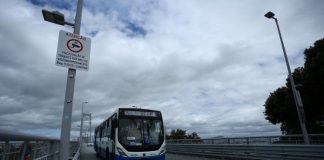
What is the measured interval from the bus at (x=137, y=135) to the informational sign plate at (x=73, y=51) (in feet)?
26.1

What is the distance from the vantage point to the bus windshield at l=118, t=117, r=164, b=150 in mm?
13938

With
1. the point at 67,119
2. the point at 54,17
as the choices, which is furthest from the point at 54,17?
the point at 67,119

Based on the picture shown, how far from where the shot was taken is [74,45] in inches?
257

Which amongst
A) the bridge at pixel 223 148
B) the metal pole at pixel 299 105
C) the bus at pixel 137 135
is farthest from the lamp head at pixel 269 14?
the bus at pixel 137 135

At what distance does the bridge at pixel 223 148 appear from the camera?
3.98 meters

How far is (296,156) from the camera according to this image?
11789 millimetres

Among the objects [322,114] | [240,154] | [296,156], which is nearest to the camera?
[296,156]

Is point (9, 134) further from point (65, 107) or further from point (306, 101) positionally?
point (306, 101)

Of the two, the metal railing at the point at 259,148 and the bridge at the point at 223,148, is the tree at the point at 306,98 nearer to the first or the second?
the metal railing at the point at 259,148

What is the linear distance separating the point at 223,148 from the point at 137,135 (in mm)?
6340

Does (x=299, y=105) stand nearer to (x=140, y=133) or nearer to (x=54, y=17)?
(x=140, y=133)

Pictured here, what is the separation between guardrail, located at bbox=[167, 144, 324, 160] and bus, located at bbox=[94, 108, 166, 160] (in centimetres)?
463

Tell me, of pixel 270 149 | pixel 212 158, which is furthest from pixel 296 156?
pixel 212 158

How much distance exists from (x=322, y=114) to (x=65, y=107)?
29.5 m
